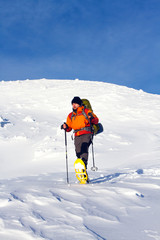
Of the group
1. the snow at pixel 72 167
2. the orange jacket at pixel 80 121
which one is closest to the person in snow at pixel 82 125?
the orange jacket at pixel 80 121

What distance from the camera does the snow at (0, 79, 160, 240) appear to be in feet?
9.32

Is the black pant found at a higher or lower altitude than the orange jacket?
lower

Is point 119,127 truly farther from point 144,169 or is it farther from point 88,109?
point 88,109

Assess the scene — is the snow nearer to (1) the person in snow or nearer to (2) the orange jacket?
(1) the person in snow

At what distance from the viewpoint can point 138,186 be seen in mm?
5102

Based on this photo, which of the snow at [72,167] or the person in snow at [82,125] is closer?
the snow at [72,167]

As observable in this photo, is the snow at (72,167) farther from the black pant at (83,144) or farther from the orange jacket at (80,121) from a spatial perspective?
the orange jacket at (80,121)

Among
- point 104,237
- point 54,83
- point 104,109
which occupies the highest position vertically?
point 54,83

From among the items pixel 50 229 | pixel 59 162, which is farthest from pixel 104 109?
pixel 50 229

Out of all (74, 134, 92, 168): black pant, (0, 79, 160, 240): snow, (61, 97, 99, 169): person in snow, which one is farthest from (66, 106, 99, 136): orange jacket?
(0, 79, 160, 240): snow

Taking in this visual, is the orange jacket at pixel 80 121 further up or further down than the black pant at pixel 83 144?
further up

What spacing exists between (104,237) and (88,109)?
3.76 meters

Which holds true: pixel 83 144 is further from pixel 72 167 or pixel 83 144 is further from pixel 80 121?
pixel 72 167

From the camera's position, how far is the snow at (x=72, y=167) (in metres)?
2.84
